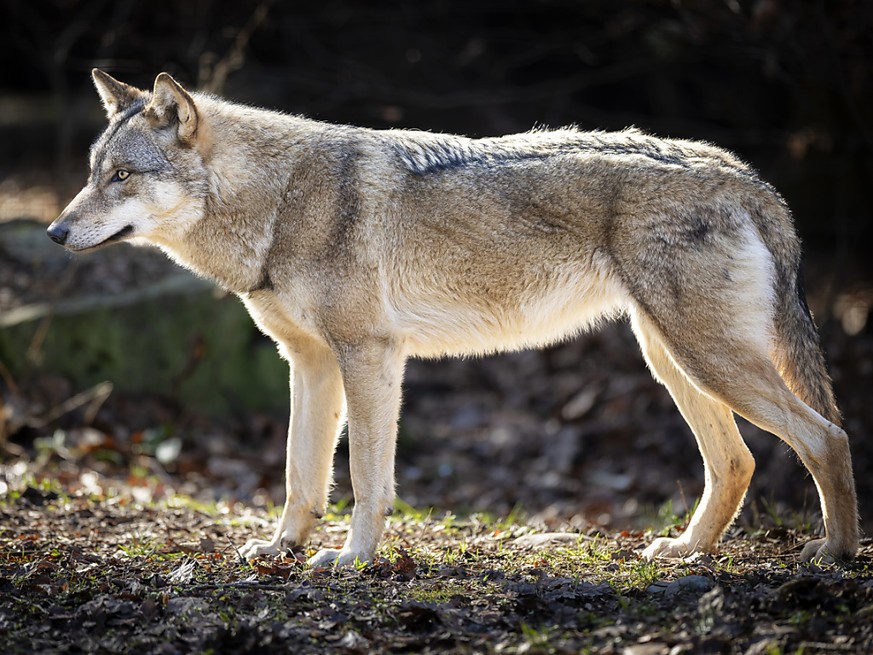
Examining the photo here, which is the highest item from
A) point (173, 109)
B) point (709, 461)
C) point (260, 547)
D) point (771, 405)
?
point (173, 109)

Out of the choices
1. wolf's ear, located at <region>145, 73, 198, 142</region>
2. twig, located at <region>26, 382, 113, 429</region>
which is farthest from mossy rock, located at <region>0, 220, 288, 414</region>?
wolf's ear, located at <region>145, 73, 198, 142</region>

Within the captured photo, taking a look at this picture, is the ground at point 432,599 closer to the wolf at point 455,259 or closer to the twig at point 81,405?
A: the wolf at point 455,259

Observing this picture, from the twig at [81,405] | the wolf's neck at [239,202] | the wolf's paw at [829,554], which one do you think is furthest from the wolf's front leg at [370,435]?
the twig at [81,405]

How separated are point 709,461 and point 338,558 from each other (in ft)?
6.47

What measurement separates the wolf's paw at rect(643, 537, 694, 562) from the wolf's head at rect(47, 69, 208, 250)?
2864 millimetres

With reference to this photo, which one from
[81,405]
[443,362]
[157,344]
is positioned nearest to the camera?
[81,405]

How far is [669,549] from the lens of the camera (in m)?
4.95

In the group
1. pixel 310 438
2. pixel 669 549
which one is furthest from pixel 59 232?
pixel 669 549

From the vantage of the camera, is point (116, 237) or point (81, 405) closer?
point (116, 237)

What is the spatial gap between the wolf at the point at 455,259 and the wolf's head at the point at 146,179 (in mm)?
10

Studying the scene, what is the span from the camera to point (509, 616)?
3.81m

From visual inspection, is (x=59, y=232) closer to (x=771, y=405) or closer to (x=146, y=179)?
(x=146, y=179)

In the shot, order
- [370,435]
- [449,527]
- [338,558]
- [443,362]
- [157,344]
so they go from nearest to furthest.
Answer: [338,558] < [370,435] < [449,527] < [157,344] < [443,362]

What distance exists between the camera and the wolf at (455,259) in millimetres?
4570
